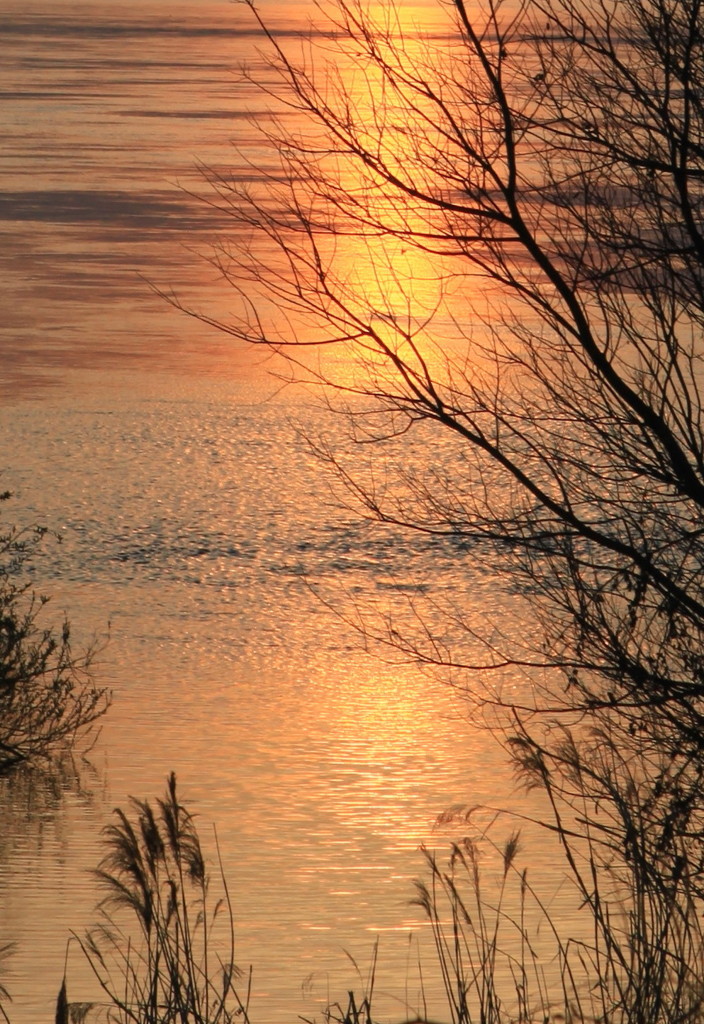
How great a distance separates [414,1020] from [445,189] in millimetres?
2110

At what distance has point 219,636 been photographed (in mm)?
8914

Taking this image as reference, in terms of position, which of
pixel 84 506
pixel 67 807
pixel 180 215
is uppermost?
pixel 180 215

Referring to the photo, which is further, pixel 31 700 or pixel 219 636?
pixel 219 636

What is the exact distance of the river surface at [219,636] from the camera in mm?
6051

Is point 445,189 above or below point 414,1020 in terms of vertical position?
above

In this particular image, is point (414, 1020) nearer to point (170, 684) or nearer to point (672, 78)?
point (672, 78)

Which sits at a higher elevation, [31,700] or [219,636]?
[219,636]

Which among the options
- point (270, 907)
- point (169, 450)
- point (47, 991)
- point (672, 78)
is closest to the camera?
point (672, 78)

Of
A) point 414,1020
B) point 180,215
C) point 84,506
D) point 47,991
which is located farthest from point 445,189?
point 180,215

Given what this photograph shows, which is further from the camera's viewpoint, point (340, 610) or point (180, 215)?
point (180, 215)

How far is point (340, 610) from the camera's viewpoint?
9156 mm

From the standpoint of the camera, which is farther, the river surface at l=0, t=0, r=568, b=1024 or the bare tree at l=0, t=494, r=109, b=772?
the bare tree at l=0, t=494, r=109, b=772

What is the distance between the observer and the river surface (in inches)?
238

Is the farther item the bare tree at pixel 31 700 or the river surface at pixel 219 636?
the bare tree at pixel 31 700
